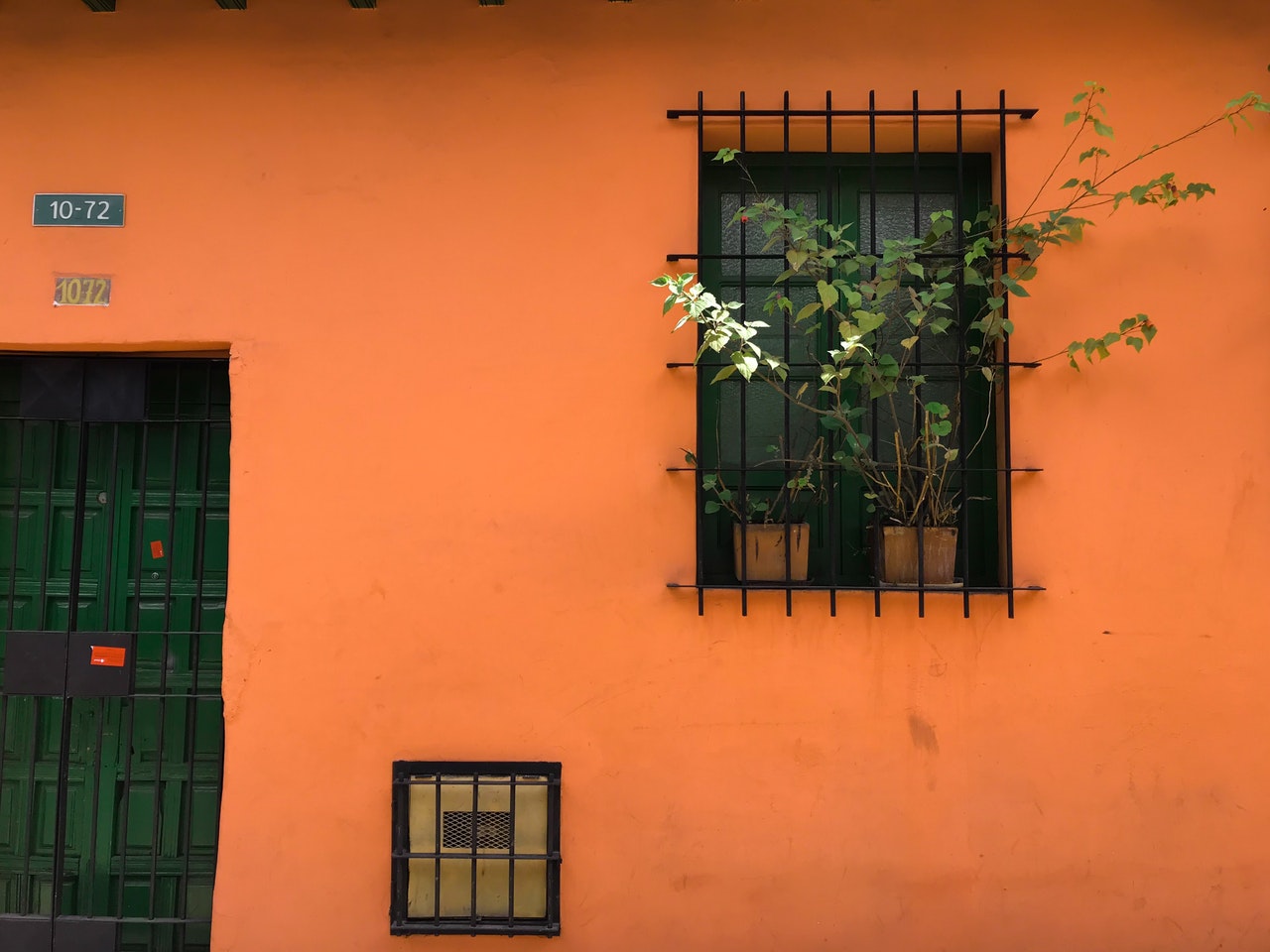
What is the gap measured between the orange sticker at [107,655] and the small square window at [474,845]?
1.14m

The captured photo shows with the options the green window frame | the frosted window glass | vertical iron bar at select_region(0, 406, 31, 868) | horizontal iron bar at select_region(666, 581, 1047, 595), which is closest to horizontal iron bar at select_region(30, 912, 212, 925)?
vertical iron bar at select_region(0, 406, 31, 868)

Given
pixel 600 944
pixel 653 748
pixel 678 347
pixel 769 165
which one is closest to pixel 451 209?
pixel 678 347

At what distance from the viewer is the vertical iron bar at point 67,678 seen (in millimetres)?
3210

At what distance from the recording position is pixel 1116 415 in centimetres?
302

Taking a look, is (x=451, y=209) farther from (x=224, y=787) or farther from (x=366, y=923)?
(x=366, y=923)

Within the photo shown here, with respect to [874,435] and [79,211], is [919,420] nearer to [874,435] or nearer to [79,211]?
[874,435]

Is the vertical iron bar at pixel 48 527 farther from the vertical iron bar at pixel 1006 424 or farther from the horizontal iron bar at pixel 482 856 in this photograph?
the vertical iron bar at pixel 1006 424

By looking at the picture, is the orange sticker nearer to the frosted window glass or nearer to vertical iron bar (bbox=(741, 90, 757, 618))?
vertical iron bar (bbox=(741, 90, 757, 618))

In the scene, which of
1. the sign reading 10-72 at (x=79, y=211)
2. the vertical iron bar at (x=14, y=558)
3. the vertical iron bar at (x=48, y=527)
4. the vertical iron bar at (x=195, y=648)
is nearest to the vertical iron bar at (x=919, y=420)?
the vertical iron bar at (x=195, y=648)

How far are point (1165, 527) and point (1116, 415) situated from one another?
0.42 m

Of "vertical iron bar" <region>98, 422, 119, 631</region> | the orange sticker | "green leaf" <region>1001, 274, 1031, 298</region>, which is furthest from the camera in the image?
"vertical iron bar" <region>98, 422, 119, 631</region>

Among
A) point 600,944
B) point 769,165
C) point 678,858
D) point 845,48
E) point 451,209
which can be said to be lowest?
point 600,944

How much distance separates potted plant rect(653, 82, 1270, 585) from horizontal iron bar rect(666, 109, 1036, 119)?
7.5 inches

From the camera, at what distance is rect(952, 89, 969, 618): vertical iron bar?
296 centimetres
